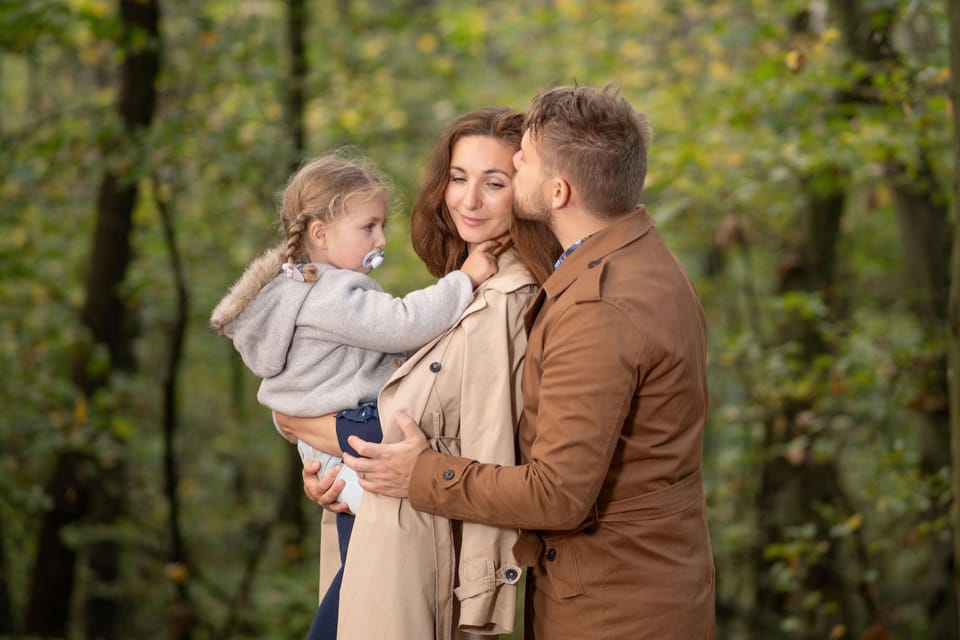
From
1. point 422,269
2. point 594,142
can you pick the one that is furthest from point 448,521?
point 422,269

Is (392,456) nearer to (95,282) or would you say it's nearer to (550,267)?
(550,267)

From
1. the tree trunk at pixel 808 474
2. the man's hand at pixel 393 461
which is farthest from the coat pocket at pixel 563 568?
the tree trunk at pixel 808 474

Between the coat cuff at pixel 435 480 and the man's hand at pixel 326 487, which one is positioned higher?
the coat cuff at pixel 435 480

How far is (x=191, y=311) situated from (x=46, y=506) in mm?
2961

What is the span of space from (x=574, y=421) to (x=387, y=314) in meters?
0.63

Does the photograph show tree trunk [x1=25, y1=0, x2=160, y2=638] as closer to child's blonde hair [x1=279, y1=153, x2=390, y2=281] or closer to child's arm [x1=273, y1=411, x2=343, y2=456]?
child's blonde hair [x1=279, y1=153, x2=390, y2=281]

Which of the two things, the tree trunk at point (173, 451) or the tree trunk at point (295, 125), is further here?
the tree trunk at point (295, 125)

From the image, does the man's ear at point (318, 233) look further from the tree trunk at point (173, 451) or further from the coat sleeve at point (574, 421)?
the tree trunk at point (173, 451)

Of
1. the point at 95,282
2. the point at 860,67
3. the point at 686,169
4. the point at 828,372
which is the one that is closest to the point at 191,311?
the point at 95,282

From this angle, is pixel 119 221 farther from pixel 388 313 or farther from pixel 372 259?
pixel 388 313

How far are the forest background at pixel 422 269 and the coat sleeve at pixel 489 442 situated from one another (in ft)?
8.70

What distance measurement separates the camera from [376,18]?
8523 mm

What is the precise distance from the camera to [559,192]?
7.91ft

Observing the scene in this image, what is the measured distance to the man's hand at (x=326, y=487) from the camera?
273 cm
